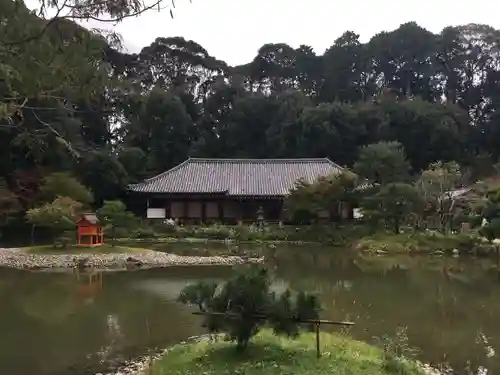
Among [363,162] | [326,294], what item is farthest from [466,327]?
[363,162]

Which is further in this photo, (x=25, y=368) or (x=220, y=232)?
(x=220, y=232)

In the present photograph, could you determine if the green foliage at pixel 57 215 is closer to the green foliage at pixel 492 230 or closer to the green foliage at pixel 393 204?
the green foliage at pixel 393 204

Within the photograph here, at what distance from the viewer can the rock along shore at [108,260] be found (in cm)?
2048

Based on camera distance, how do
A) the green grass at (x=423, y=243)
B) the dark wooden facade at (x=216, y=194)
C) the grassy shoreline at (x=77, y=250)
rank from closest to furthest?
1. the grassy shoreline at (x=77, y=250)
2. the green grass at (x=423, y=243)
3. the dark wooden facade at (x=216, y=194)

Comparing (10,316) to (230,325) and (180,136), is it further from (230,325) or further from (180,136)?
(180,136)

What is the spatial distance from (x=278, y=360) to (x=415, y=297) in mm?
8031

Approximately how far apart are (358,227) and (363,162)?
436 cm

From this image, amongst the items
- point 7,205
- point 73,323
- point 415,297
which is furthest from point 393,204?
point 7,205

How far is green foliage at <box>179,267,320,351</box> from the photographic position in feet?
25.7

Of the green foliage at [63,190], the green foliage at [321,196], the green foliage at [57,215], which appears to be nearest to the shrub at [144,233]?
the green foliage at [63,190]

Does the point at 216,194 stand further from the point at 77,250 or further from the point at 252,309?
the point at 252,309

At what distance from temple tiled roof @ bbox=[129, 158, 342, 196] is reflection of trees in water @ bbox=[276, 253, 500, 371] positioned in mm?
13868

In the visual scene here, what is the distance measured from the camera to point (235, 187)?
36625 mm

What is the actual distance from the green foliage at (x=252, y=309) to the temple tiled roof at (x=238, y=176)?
27.3 meters
